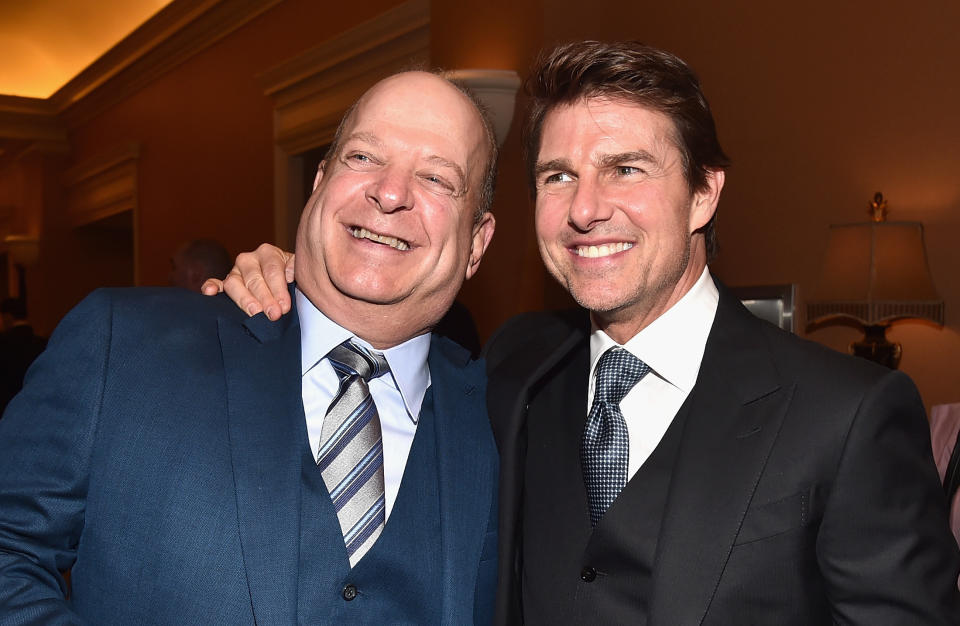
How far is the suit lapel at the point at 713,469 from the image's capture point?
1323 millimetres

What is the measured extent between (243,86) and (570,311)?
5077 mm

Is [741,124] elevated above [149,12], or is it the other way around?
[149,12]

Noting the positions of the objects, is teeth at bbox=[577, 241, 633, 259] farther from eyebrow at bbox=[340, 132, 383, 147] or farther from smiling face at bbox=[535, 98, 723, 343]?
eyebrow at bbox=[340, 132, 383, 147]

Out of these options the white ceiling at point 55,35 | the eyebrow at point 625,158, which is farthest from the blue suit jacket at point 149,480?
the white ceiling at point 55,35

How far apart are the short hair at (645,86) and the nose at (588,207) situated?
0.54ft

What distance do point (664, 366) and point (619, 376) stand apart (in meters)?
0.08

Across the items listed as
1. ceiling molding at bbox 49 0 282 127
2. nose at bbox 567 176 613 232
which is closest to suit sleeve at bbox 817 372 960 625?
nose at bbox 567 176 613 232

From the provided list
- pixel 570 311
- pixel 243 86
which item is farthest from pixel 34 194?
pixel 570 311

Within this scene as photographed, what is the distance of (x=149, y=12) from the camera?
26.6ft

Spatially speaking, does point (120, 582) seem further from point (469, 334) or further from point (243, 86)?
point (243, 86)

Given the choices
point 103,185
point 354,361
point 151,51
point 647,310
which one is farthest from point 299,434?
point 103,185

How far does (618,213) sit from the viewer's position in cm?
157

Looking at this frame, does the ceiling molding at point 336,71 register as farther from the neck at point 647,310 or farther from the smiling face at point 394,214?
the neck at point 647,310

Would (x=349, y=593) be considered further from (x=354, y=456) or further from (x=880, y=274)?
(x=880, y=274)
